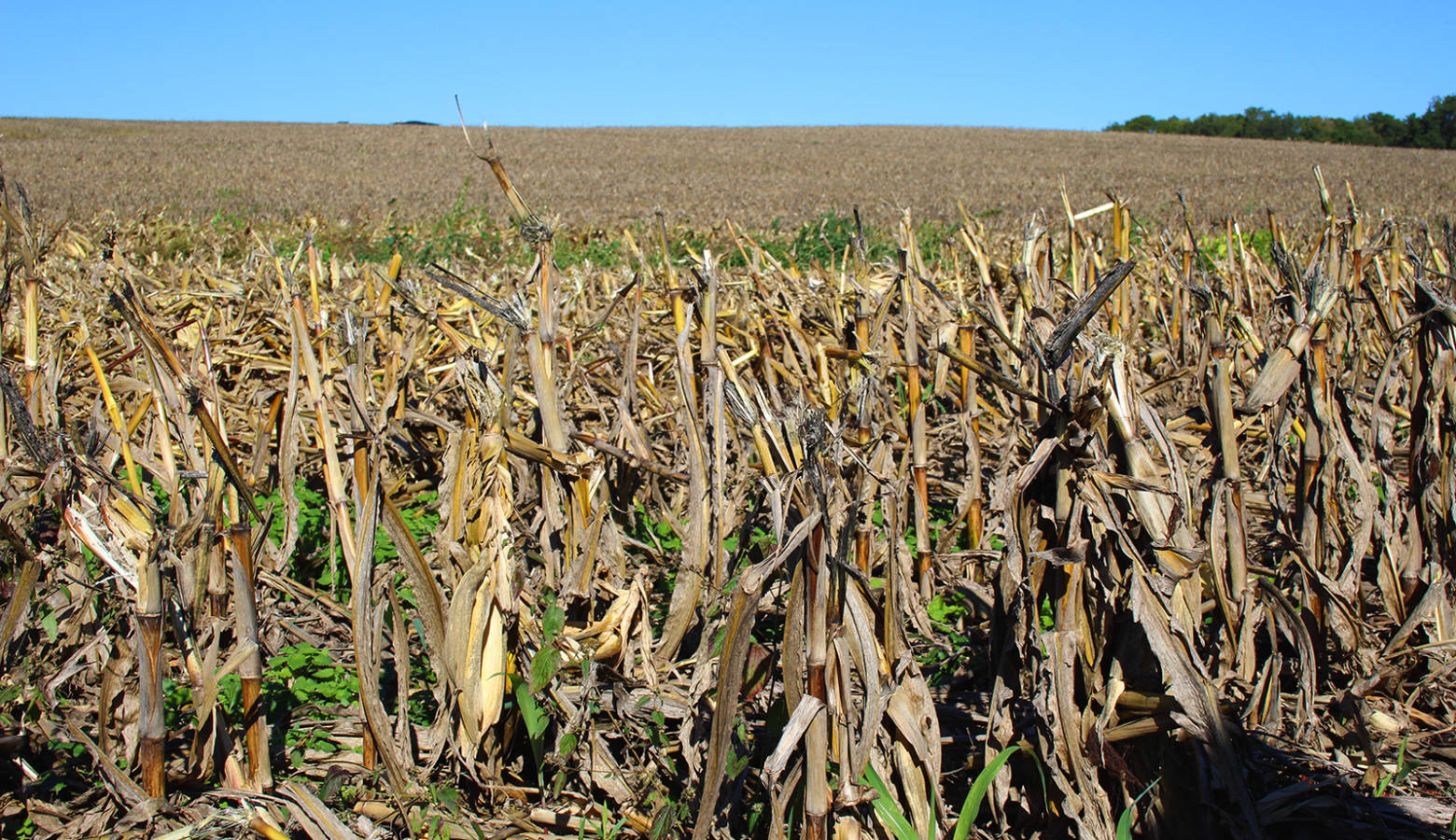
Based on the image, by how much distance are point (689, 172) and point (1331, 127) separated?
54.8 m

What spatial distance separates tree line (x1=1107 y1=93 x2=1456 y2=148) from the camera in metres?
54.9

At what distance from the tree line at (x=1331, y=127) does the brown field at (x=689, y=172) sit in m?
20.6

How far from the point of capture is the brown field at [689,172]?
1655cm

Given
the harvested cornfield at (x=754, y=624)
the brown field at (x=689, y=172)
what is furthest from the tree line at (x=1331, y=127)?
the harvested cornfield at (x=754, y=624)

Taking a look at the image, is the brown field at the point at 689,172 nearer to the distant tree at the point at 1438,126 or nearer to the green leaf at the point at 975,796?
the green leaf at the point at 975,796

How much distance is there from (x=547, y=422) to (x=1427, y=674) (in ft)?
6.74

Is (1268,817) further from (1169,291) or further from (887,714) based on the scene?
(1169,291)

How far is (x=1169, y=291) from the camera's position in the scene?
4820mm

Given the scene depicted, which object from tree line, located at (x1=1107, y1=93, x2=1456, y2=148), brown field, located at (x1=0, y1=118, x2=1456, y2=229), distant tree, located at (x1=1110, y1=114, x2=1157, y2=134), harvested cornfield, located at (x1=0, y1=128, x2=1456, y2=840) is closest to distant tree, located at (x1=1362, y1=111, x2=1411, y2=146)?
tree line, located at (x1=1107, y1=93, x2=1456, y2=148)

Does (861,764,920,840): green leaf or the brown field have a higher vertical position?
the brown field

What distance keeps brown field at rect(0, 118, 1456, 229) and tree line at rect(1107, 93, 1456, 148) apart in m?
20.6

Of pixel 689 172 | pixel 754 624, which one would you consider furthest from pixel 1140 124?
pixel 754 624

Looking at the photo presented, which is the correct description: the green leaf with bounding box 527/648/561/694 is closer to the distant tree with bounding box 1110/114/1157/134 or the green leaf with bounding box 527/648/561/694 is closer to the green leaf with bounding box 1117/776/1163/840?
the green leaf with bounding box 1117/776/1163/840

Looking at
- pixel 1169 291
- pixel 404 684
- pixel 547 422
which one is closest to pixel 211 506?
pixel 404 684
